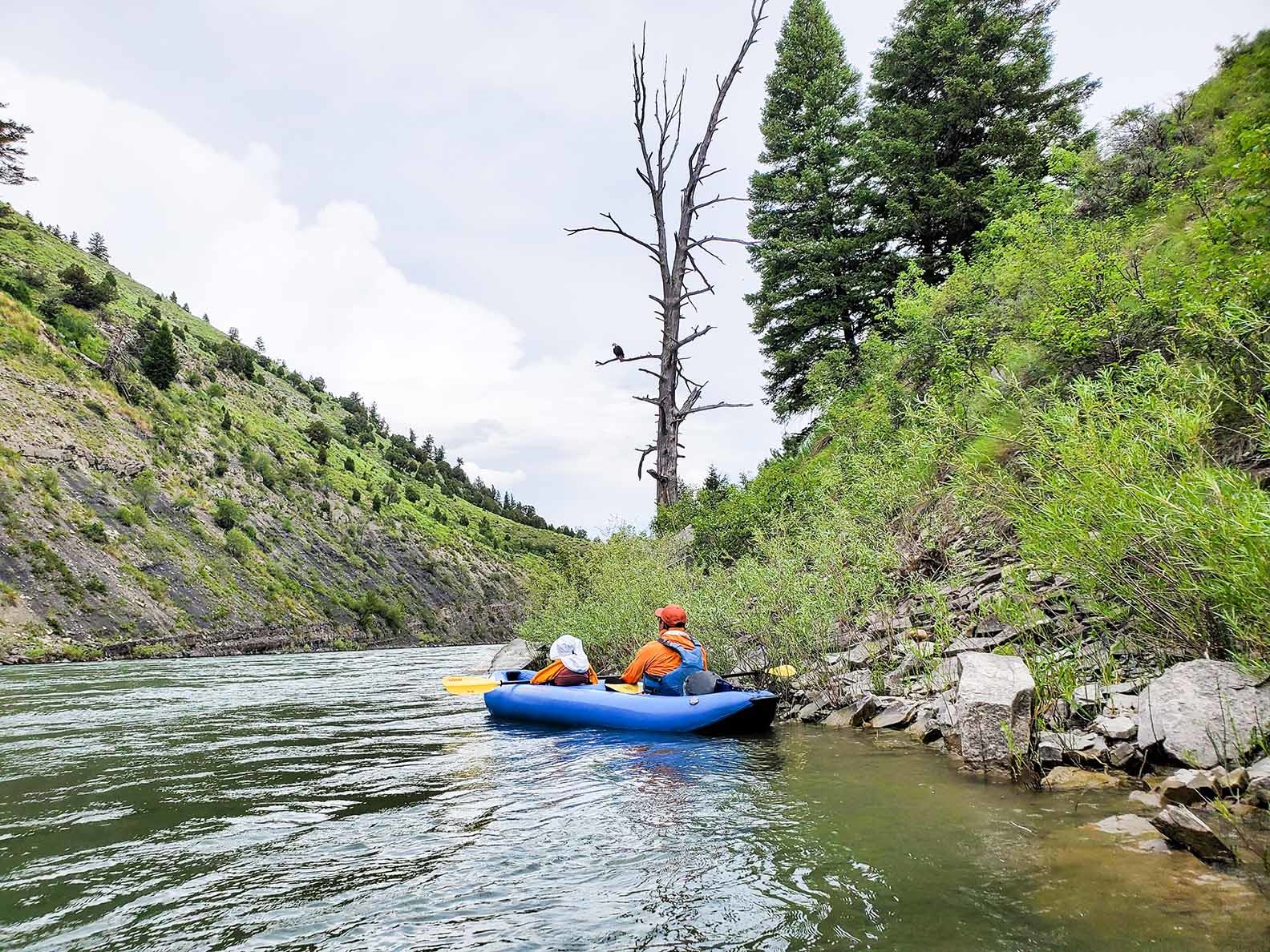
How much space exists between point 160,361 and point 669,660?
4383cm

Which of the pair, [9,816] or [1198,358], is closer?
[9,816]

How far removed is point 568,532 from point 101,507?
277 ft

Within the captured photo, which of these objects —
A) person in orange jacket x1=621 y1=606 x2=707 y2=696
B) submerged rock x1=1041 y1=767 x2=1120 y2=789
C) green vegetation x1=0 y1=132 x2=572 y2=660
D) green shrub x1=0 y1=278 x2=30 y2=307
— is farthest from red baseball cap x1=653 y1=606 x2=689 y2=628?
green shrub x1=0 y1=278 x2=30 y2=307

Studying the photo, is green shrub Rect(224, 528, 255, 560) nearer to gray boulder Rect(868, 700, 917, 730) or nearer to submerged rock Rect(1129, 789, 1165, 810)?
gray boulder Rect(868, 700, 917, 730)

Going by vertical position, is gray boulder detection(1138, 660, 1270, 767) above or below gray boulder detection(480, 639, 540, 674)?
above

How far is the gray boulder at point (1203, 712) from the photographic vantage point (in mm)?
3977

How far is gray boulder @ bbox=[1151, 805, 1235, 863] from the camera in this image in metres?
3.16

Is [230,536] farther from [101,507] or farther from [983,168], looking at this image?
[983,168]

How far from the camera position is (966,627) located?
7.11 metres

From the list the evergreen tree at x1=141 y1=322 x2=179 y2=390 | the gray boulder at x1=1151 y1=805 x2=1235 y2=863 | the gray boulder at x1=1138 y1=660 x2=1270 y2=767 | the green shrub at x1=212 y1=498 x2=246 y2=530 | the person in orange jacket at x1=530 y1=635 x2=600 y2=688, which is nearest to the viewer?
the gray boulder at x1=1151 y1=805 x2=1235 y2=863

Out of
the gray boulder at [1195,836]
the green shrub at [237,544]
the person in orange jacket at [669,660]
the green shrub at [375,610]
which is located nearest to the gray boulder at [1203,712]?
the gray boulder at [1195,836]

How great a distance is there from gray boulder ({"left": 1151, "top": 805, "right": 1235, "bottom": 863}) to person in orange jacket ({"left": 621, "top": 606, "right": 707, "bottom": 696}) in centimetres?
548

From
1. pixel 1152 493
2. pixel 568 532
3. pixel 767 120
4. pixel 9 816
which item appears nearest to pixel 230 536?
pixel 767 120

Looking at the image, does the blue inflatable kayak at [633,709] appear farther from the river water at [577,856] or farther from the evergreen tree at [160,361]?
the evergreen tree at [160,361]
